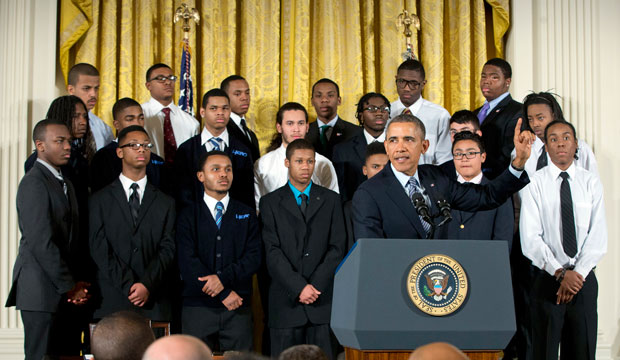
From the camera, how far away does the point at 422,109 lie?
6258 mm

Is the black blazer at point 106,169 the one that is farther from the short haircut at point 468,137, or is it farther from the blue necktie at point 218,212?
the short haircut at point 468,137

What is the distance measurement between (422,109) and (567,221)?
1.54 meters

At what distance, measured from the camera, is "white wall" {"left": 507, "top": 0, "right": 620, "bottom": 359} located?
6484mm

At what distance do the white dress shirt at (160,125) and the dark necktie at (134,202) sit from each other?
926 mm

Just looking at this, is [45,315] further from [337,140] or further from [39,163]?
[337,140]

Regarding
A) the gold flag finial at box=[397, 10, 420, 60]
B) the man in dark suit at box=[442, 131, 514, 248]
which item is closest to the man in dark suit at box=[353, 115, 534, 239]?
the man in dark suit at box=[442, 131, 514, 248]

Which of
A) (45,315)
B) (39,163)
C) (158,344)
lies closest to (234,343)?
(45,315)

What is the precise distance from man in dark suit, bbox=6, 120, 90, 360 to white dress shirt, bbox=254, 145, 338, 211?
1385 mm

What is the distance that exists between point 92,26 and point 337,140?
7.75 feet

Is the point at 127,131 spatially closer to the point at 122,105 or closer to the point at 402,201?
the point at 122,105

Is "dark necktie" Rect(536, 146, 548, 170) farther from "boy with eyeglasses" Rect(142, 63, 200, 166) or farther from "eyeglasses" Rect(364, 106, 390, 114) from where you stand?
"boy with eyeglasses" Rect(142, 63, 200, 166)

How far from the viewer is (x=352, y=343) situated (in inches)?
122

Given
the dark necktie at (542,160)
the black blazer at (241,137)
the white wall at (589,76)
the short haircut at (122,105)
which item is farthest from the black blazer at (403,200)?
the white wall at (589,76)

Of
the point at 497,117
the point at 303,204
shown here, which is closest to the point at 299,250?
the point at 303,204
